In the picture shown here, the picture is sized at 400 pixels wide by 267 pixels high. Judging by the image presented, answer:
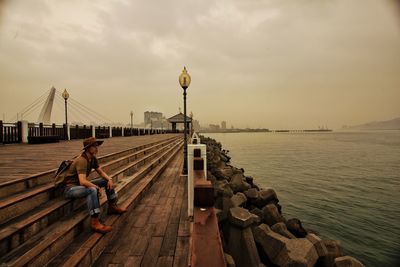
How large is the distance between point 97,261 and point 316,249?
4.53m

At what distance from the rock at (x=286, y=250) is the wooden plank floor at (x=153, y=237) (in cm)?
194

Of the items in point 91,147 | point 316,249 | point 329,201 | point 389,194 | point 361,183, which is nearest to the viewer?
point 91,147

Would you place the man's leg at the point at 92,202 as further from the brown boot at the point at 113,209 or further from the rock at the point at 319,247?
the rock at the point at 319,247

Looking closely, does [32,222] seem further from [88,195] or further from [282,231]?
[282,231]

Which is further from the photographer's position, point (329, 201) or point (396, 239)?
point (329, 201)

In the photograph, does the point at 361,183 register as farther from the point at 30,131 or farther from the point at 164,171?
the point at 30,131

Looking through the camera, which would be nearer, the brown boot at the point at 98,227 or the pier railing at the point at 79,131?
the brown boot at the point at 98,227

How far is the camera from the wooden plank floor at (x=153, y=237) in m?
2.74

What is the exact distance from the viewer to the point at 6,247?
2.28m

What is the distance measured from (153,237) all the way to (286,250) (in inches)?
108

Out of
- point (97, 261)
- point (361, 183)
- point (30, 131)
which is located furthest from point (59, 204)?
point (361, 183)

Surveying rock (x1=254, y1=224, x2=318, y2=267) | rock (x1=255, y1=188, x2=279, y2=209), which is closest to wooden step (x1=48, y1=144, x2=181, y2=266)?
rock (x1=254, y1=224, x2=318, y2=267)

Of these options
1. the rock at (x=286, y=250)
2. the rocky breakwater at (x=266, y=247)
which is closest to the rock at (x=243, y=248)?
the rocky breakwater at (x=266, y=247)

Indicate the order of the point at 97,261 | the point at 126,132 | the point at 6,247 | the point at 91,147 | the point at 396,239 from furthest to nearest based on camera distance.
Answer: the point at 126,132, the point at 396,239, the point at 91,147, the point at 97,261, the point at 6,247
